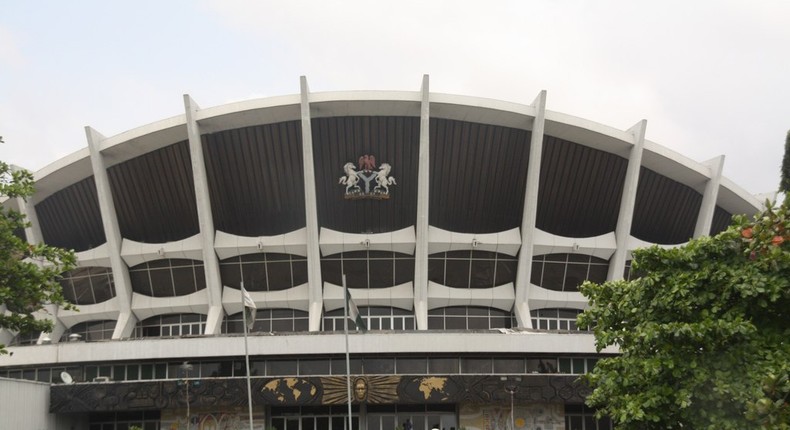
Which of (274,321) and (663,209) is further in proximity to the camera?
(663,209)

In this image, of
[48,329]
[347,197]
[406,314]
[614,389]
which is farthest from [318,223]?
[614,389]

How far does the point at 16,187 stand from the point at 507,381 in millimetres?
26310

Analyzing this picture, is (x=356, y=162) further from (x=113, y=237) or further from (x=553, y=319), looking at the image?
(x=553, y=319)

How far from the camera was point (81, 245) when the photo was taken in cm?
5353

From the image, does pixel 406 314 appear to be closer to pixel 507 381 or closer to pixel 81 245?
pixel 507 381

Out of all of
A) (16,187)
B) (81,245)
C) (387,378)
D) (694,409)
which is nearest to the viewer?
(694,409)

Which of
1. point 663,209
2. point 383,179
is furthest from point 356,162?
point 663,209

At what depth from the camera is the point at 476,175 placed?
49.7m

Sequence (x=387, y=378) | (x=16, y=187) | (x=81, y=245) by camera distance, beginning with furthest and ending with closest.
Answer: (x=81, y=245) → (x=387, y=378) → (x=16, y=187)

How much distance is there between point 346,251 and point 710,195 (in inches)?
880

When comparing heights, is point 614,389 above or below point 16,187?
below

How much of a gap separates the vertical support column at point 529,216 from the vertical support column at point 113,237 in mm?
23476

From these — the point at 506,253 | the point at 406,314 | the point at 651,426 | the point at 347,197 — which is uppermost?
the point at 347,197

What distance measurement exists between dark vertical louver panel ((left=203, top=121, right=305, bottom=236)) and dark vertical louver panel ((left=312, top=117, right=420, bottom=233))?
1.37m
